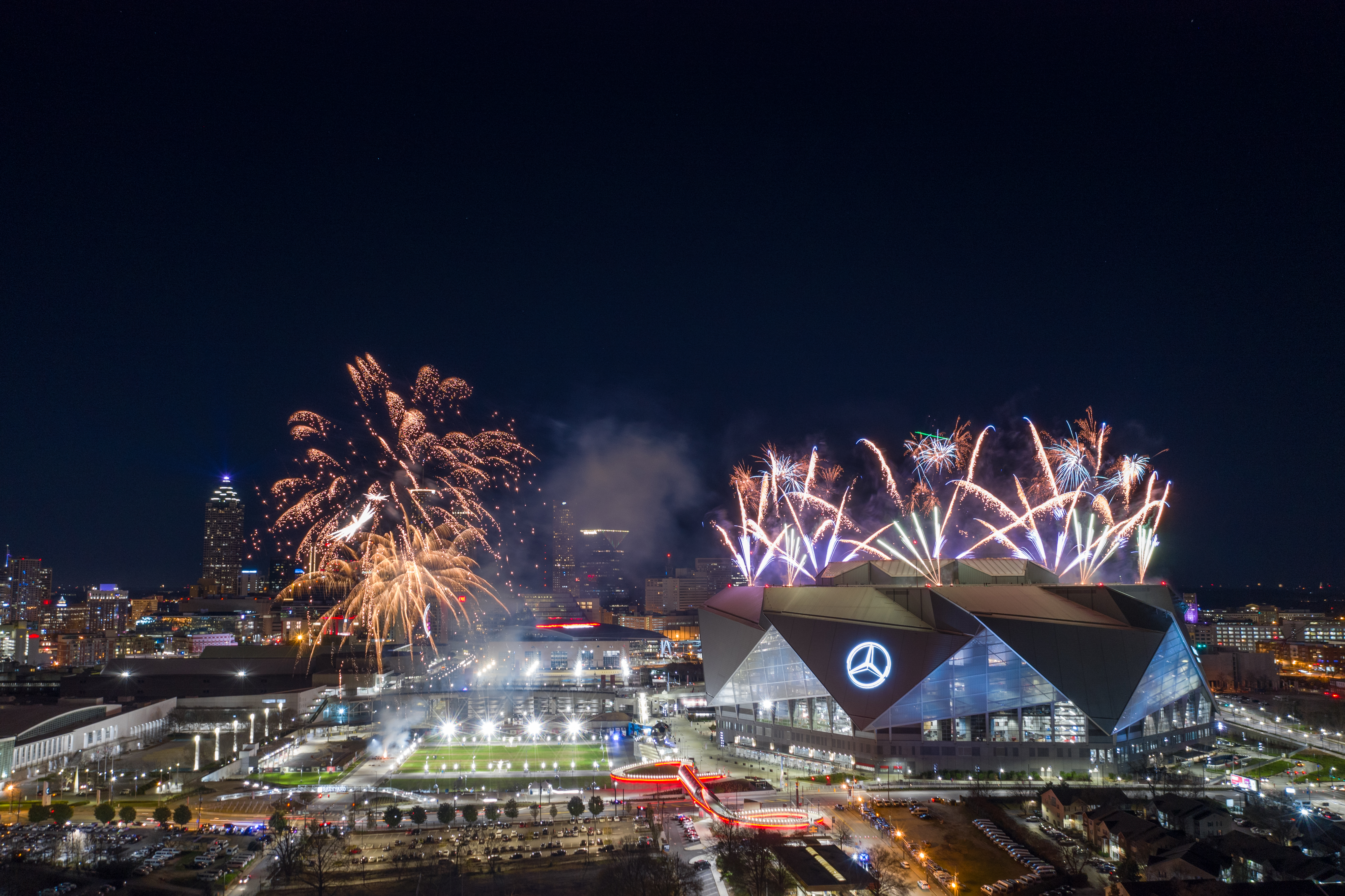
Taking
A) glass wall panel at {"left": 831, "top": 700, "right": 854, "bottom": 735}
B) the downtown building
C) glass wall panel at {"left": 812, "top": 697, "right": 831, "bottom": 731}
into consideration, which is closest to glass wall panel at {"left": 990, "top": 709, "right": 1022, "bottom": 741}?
the downtown building

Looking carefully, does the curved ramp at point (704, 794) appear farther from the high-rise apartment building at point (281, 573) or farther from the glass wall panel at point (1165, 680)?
the high-rise apartment building at point (281, 573)

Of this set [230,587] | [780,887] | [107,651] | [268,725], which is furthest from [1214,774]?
[230,587]

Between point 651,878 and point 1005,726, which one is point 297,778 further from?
point 1005,726

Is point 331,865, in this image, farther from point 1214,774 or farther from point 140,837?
point 1214,774

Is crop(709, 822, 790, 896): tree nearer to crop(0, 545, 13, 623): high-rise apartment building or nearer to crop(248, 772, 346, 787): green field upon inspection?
crop(248, 772, 346, 787): green field

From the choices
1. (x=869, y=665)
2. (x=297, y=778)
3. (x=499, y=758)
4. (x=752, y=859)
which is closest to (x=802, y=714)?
(x=869, y=665)
